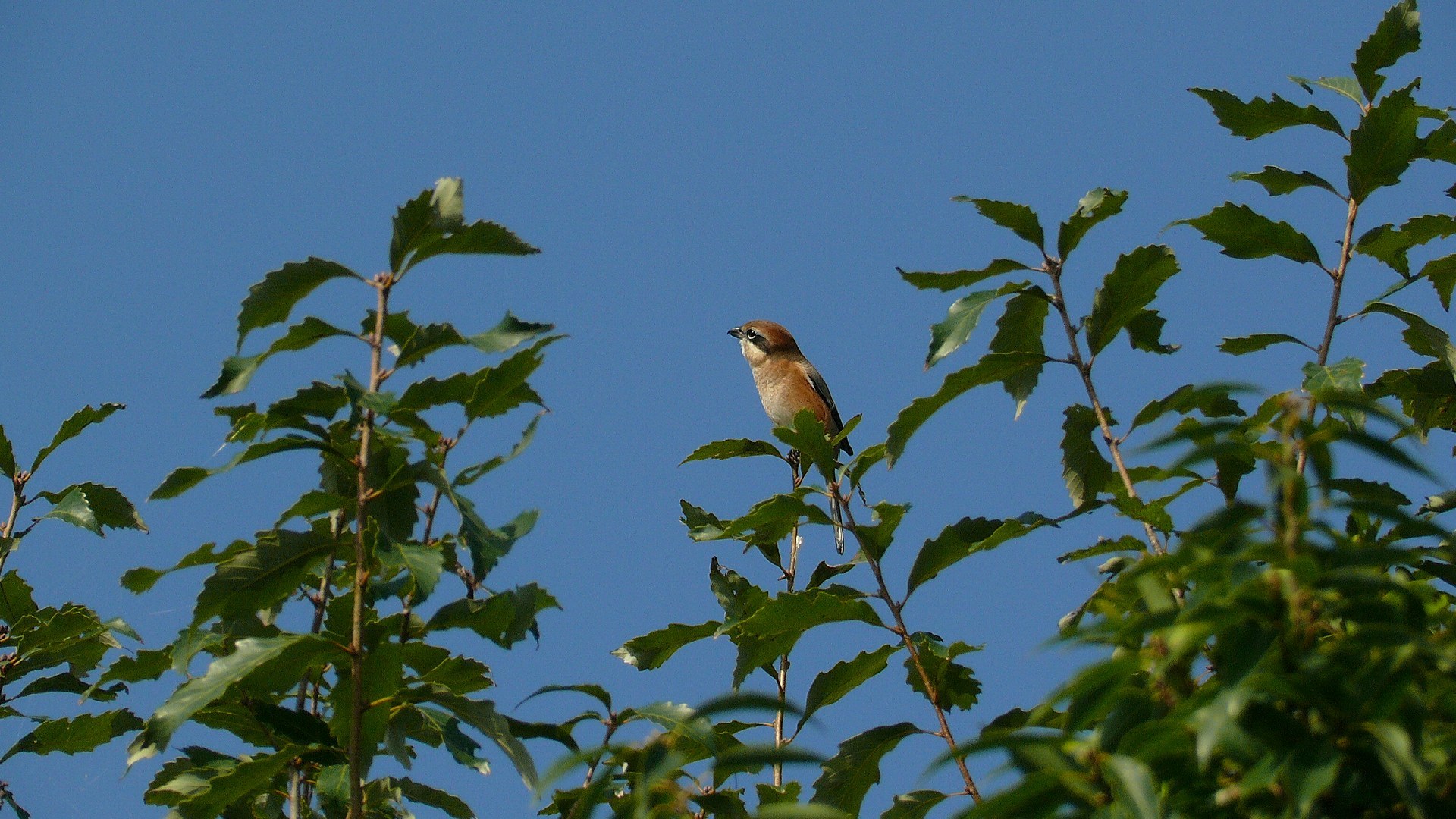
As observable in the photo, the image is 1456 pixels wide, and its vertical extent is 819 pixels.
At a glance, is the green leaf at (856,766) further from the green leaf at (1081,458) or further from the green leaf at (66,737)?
Result: the green leaf at (66,737)

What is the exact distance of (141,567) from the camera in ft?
9.52

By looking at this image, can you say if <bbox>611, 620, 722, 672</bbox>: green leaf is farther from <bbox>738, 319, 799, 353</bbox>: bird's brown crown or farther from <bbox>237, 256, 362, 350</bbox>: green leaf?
<bbox>738, 319, 799, 353</bbox>: bird's brown crown

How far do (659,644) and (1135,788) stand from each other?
2.45 m

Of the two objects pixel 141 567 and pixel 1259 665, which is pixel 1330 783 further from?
pixel 141 567

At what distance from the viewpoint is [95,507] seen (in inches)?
175

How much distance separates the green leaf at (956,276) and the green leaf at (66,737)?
292 centimetres

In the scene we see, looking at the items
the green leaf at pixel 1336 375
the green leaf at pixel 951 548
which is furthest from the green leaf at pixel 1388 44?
the green leaf at pixel 951 548

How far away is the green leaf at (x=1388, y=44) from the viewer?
3.93 metres

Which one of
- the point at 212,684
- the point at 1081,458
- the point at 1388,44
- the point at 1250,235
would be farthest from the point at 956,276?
the point at 212,684

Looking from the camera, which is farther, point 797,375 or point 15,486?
point 797,375

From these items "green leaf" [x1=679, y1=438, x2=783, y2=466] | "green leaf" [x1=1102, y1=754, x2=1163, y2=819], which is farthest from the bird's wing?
"green leaf" [x1=1102, y1=754, x2=1163, y2=819]

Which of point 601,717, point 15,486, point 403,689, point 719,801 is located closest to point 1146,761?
point 719,801

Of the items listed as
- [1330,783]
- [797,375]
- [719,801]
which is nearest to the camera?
[1330,783]

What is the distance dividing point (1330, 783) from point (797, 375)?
952cm
